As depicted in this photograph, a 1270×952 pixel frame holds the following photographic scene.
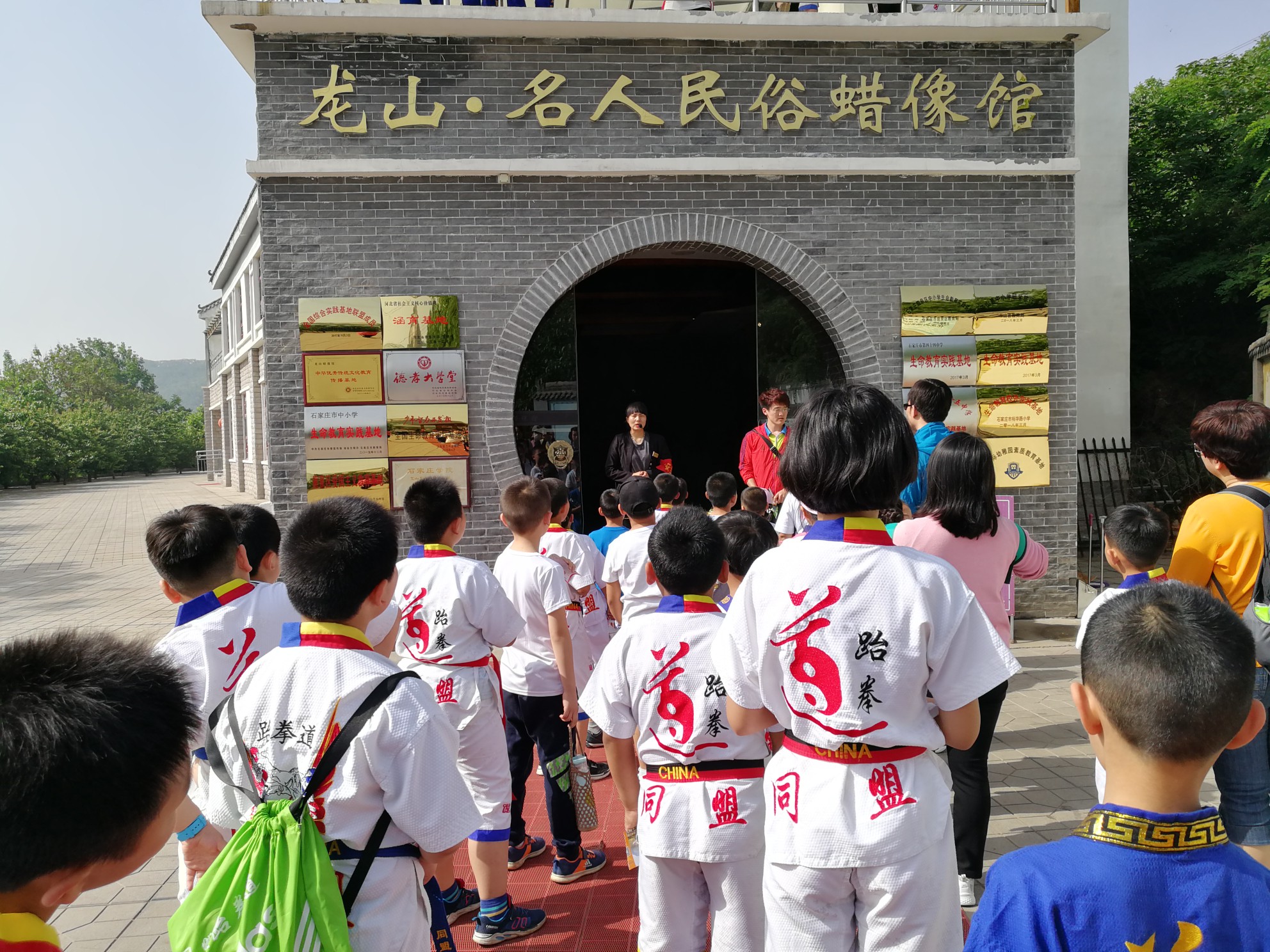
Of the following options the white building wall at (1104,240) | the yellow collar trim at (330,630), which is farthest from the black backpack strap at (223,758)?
the white building wall at (1104,240)

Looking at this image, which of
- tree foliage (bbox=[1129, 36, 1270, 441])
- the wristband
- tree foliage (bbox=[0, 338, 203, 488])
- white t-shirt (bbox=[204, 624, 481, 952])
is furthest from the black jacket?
tree foliage (bbox=[0, 338, 203, 488])

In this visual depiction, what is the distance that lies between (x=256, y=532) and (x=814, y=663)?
2.16 meters

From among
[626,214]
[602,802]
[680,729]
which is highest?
[626,214]

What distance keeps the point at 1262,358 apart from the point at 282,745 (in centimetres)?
1376

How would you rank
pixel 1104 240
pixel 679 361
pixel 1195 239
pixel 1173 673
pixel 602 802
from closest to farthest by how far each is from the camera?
pixel 1173 673 < pixel 602 802 < pixel 679 361 < pixel 1104 240 < pixel 1195 239

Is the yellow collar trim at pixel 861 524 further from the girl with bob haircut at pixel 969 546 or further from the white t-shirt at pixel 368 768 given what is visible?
the girl with bob haircut at pixel 969 546

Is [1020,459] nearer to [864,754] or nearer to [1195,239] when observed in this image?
[864,754]

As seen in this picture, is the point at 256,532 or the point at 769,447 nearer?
the point at 256,532

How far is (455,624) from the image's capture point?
129 inches

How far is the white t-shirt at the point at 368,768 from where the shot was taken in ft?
6.13

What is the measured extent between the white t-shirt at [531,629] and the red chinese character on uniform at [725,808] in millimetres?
1387

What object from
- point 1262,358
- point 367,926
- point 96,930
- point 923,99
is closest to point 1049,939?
point 367,926

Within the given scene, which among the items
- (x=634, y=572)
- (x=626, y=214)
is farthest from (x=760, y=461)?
(x=634, y=572)

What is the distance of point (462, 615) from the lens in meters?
3.27
